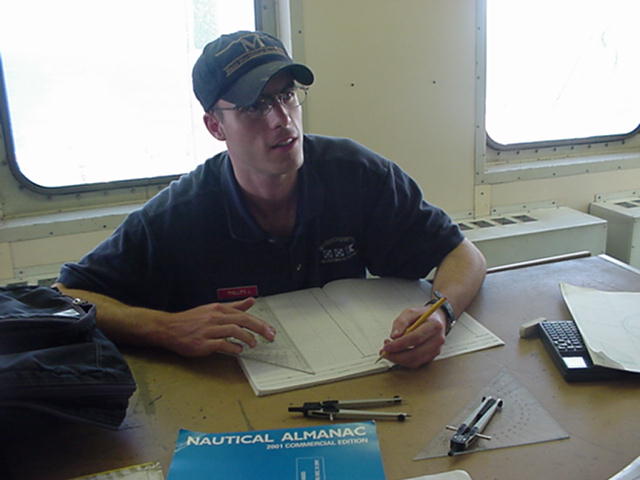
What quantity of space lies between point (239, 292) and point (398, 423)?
0.64m

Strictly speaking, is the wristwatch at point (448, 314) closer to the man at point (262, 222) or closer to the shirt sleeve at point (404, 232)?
the man at point (262, 222)

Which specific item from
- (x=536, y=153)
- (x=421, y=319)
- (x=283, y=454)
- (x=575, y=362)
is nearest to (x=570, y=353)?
(x=575, y=362)

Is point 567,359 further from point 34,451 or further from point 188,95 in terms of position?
point 188,95

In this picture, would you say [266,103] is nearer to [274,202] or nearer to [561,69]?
[274,202]

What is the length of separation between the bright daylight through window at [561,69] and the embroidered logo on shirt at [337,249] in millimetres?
1315

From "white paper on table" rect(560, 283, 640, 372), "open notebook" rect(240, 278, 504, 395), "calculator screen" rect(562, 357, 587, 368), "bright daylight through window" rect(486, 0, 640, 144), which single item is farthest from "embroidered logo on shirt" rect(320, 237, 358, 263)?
"bright daylight through window" rect(486, 0, 640, 144)

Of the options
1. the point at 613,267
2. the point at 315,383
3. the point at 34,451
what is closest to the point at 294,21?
the point at 613,267

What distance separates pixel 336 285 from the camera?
1.32 meters

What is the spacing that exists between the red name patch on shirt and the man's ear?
0.37m

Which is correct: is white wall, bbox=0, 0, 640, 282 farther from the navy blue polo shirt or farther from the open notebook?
the open notebook

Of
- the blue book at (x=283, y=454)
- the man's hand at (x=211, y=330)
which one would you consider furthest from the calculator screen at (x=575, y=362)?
the man's hand at (x=211, y=330)

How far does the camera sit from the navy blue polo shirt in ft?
4.41

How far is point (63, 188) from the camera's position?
6.59 feet

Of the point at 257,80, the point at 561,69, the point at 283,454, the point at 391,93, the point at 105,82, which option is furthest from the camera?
the point at 561,69
